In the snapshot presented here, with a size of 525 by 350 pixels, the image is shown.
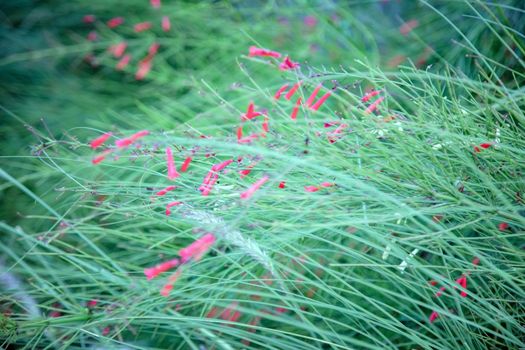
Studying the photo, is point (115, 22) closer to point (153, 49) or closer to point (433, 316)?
point (153, 49)

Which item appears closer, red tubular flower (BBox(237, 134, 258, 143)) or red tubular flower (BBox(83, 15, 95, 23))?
red tubular flower (BBox(237, 134, 258, 143))

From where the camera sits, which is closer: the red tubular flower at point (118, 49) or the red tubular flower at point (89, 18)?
the red tubular flower at point (118, 49)

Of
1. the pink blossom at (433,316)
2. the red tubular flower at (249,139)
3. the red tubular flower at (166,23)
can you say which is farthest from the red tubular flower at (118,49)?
the pink blossom at (433,316)

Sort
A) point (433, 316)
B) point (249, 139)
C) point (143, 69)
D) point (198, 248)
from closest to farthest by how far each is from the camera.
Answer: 1. point (198, 248)
2. point (249, 139)
3. point (433, 316)
4. point (143, 69)

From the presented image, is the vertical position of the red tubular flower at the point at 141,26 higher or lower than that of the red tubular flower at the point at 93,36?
higher

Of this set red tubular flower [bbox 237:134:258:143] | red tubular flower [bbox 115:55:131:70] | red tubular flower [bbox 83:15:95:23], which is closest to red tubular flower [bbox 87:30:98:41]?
red tubular flower [bbox 83:15:95:23]

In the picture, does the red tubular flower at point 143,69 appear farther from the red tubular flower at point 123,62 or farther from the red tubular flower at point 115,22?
the red tubular flower at point 115,22

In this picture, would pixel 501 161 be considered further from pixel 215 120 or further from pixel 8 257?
pixel 8 257

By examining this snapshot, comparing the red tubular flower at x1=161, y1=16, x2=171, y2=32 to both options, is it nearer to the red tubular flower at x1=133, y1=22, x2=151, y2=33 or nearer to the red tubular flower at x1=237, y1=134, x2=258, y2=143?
the red tubular flower at x1=133, y1=22, x2=151, y2=33

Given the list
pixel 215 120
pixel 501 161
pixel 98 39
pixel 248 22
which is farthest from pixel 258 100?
pixel 501 161

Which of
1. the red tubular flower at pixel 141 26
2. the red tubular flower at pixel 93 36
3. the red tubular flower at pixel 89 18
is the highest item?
the red tubular flower at pixel 141 26

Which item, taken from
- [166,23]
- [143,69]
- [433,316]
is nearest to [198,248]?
[433,316]

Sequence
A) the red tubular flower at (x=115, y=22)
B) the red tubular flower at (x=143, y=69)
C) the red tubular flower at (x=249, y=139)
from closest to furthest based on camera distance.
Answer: the red tubular flower at (x=249, y=139) → the red tubular flower at (x=143, y=69) → the red tubular flower at (x=115, y=22)
